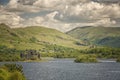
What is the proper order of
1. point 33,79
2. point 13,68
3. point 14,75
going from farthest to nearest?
1. point 33,79
2. point 13,68
3. point 14,75

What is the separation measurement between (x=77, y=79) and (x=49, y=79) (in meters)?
15.7

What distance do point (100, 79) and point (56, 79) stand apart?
25.0 m

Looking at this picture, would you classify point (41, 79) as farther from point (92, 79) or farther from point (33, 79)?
point (92, 79)

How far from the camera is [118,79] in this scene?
16950cm

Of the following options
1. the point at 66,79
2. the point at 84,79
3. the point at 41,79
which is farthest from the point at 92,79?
the point at 41,79

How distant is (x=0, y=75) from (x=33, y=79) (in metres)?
59.6

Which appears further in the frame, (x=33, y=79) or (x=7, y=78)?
(x=33, y=79)

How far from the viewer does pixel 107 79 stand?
170 meters

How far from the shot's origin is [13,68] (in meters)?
154

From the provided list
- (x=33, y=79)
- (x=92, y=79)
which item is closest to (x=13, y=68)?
(x=33, y=79)

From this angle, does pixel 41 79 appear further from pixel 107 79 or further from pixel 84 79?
pixel 107 79

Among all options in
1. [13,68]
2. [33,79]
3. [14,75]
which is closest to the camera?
[14,75]

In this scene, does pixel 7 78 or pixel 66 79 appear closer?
pixel 7 78

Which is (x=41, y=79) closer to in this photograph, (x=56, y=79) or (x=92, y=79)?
(x=56, y=79)
